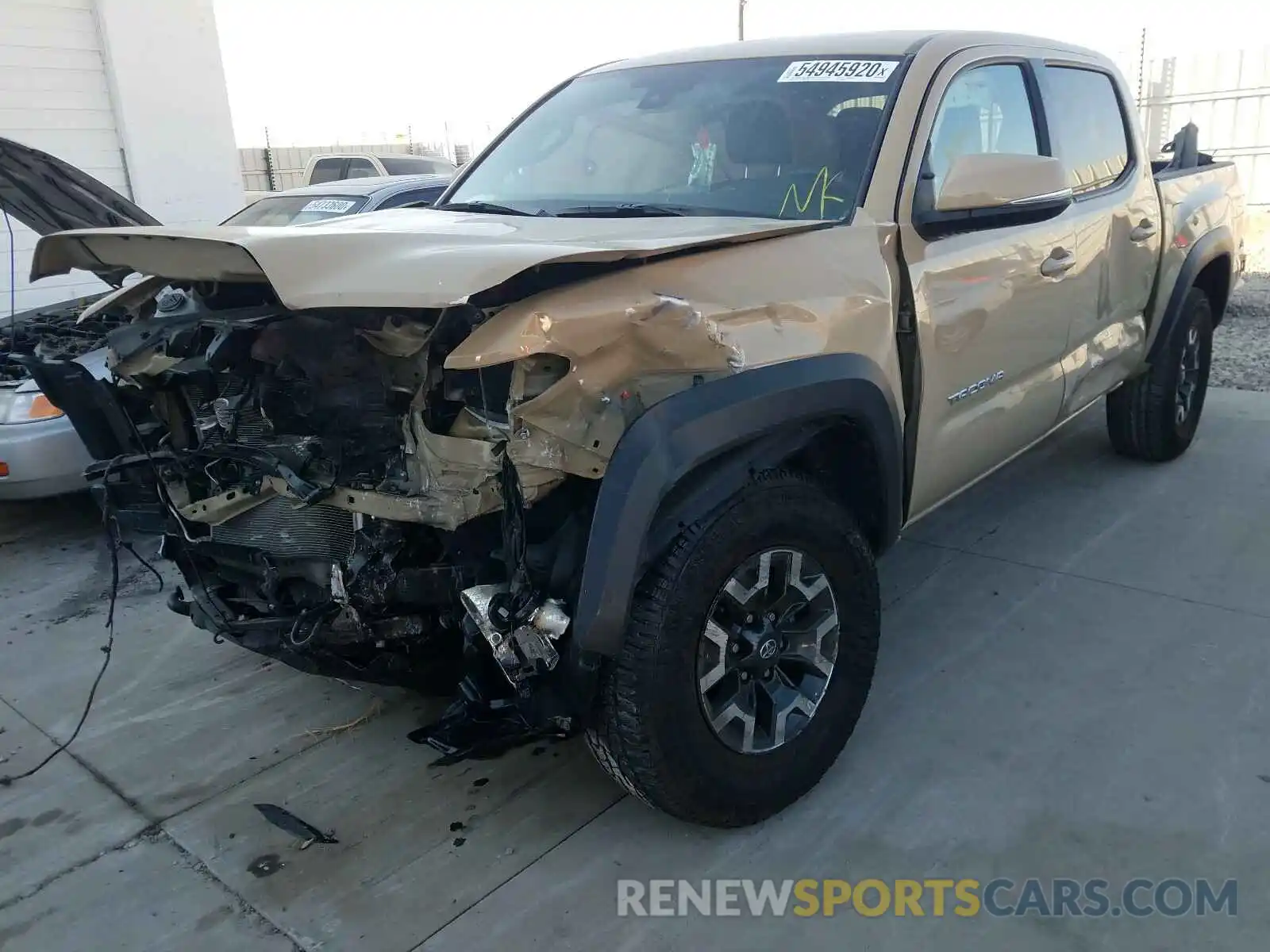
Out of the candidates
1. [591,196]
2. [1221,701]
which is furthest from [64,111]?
[1221,701]

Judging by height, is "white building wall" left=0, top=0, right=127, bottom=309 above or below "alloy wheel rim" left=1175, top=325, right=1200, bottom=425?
above

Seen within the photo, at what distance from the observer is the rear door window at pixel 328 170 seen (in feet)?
40.6

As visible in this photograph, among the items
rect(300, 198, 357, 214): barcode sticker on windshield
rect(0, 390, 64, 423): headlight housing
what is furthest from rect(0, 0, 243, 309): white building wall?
rect(0, 390, 64, 423): headlight housing

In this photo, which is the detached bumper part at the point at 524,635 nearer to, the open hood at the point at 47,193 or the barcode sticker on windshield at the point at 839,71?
the barcode sticker on windshield at the point at 839,71

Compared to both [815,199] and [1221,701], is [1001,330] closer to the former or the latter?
[815,199]

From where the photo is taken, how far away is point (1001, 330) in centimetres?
330

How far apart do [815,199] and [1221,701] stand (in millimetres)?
1994

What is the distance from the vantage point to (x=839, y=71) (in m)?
3.18

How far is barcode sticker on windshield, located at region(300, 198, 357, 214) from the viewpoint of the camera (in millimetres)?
6715

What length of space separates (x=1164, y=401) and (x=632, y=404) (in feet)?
12.6

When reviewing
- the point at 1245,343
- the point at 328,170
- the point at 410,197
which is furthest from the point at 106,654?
the point at 328,170

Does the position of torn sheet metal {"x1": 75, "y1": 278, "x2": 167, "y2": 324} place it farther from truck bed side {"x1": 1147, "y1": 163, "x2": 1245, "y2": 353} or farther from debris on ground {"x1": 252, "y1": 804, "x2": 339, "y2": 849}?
truck bed side {"x1": 1147, "y1": 163, "x2": 1245, "y2": 353}

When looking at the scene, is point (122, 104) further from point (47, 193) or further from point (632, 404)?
point (632, 404)

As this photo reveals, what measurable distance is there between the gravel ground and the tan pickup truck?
440cm
